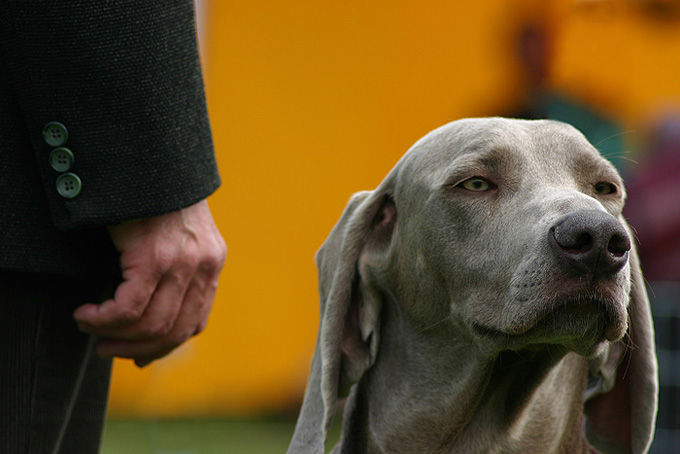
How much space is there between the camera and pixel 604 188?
2.43 meters

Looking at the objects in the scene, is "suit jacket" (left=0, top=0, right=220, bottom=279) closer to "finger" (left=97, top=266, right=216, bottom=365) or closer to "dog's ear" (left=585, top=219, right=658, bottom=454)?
"finger" (left=97, top=266, right=216, bottom=365)

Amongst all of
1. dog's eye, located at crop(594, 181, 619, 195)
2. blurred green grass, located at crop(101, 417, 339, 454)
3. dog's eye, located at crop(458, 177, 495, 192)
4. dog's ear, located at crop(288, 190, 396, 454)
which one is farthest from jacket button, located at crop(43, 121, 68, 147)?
blurred green grass, located at crop(101, 417, 339, 454)

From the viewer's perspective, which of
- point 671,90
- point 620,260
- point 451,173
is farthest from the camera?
point 671,90

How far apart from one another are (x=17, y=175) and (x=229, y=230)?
504 cm

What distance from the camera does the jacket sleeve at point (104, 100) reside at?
2021 millimetres

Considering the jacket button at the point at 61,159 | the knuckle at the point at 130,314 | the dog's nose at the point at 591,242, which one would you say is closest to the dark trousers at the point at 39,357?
the knuckle at the point at 130,314

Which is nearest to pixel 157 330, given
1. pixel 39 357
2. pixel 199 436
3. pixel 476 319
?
pixel 39 357

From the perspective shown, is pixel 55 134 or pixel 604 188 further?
pixel 604 188

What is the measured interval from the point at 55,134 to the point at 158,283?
0.40 meters

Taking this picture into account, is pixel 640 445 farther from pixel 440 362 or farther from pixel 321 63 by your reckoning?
pixel 321 63

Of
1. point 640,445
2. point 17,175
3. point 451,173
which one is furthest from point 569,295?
point 17,175

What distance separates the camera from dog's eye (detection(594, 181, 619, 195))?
2.42m

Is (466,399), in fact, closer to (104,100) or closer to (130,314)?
(130,314)

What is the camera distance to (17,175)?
82.0 inches
